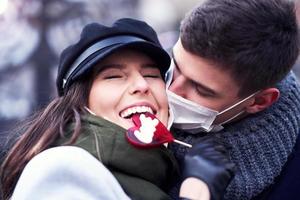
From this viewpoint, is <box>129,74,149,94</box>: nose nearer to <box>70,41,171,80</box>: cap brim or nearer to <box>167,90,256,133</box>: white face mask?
<box>70,41,171,80</box>: cap brim

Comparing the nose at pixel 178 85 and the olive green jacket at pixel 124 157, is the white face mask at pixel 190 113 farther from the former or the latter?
the olive green jacket at pixel 124 157

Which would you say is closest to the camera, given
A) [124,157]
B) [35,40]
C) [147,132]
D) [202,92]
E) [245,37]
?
[124,157]

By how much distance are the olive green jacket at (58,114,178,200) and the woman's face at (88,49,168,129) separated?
68mm

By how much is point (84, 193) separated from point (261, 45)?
0.88 metres

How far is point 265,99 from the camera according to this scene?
7.30ft

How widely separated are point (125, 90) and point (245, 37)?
1.57 ft

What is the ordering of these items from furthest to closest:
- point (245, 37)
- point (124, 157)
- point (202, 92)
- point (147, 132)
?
point (202, 92), point (245, 37), point (147, 132), point (124, 157)

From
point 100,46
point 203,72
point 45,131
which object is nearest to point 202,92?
point 203,72

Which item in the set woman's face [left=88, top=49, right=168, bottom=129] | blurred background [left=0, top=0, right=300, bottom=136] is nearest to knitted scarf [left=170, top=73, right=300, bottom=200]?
woman's face [left=88, top=49, right=168, bottom=129]

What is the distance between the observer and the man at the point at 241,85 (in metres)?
2.07

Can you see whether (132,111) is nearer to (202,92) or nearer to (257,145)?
(202,92)

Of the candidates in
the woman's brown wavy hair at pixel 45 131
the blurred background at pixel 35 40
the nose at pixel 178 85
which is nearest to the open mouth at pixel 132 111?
the woman's brown wavy hair at pixel 45 131

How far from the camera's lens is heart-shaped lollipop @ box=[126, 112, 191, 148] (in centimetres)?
184

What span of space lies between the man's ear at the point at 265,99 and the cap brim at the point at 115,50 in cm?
41
